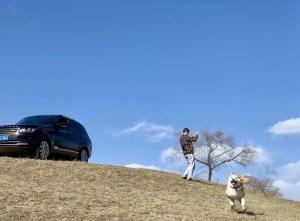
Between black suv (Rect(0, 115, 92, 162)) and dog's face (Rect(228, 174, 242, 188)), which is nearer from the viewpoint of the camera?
dog's face (Rect(228, 174, 242, 188))

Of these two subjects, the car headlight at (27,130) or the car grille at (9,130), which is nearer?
the car headlight at (27,130)

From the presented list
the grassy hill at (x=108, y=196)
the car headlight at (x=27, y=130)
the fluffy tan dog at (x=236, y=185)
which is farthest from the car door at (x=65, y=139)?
the fluffy tan dog at (x=236, y=185)

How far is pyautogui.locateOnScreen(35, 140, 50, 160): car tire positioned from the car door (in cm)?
42

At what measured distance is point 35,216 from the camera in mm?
12750

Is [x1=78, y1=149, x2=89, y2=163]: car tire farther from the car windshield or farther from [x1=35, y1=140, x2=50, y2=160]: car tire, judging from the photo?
[x1=35, y1=140, x2=50, y2=160]: car tire

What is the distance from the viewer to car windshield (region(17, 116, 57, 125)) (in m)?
22.0

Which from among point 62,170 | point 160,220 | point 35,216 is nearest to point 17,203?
point 35,216

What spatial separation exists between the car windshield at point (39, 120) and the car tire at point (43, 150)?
1.02 metres

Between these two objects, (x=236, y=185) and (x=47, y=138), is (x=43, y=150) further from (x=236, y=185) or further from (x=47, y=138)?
(x=236, y=185)

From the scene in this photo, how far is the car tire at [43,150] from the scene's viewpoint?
2083 cm

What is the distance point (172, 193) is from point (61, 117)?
652 cm

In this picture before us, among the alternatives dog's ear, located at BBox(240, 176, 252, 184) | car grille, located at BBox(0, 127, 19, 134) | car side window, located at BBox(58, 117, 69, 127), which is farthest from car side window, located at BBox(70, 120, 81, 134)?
dog's ear, located at BBox(240, 176, 252, 184)

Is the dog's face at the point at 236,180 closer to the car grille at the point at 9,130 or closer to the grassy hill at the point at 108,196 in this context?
the grassy hill at the point at 108,196

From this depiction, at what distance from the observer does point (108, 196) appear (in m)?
15.6
